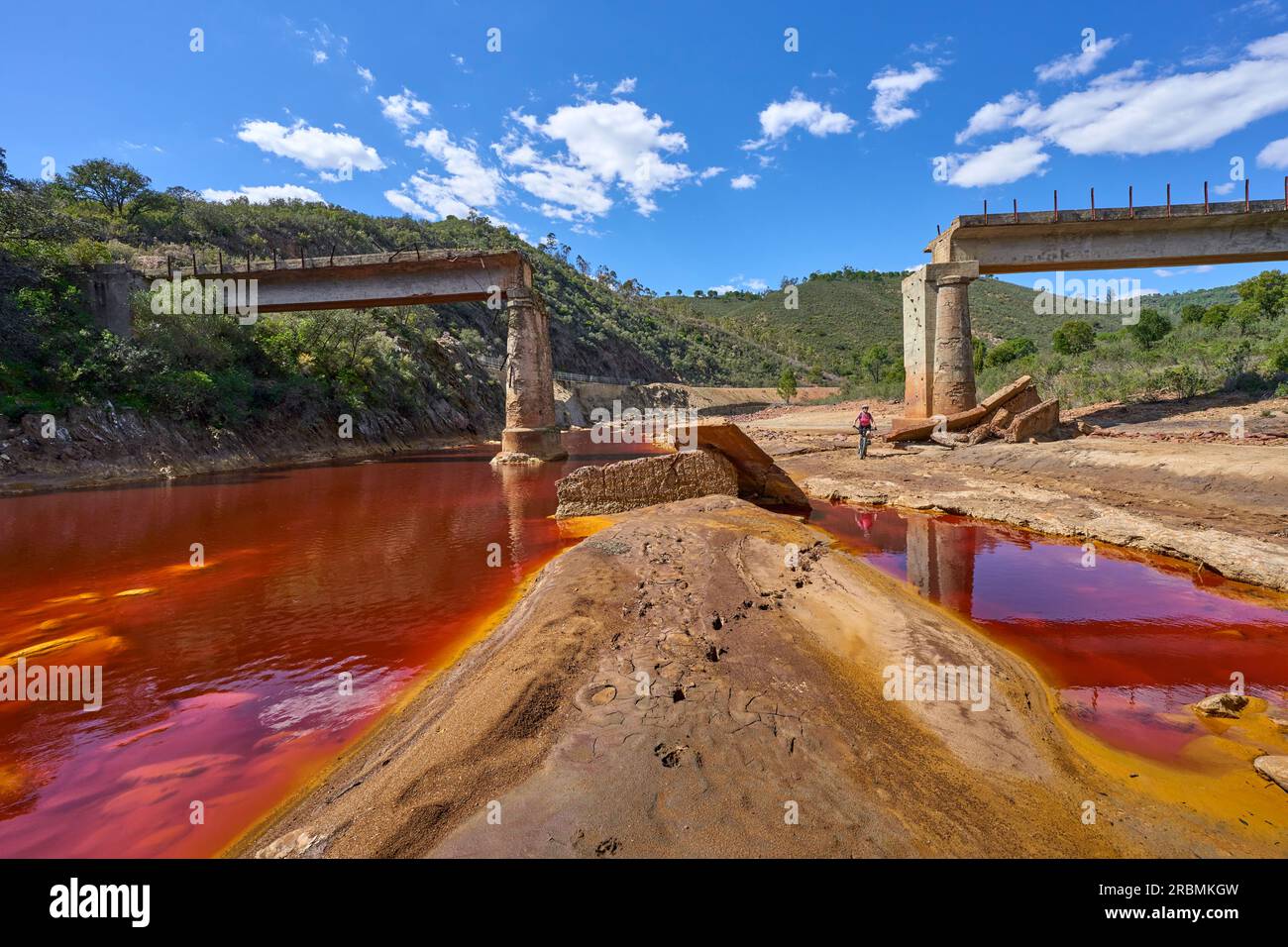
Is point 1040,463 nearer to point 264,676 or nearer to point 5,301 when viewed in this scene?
point 264,676

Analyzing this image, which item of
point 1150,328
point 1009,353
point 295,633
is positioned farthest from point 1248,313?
point 295,633

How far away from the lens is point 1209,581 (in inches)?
248

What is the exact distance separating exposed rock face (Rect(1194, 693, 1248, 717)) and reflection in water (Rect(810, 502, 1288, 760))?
10cm

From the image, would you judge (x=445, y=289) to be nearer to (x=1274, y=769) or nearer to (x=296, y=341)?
(x=296, y=341)

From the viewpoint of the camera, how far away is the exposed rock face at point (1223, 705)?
3611 mm

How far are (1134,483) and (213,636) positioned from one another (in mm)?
13592

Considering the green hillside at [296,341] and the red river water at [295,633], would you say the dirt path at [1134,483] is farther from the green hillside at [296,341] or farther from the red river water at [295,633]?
the green hillside at [296,341]

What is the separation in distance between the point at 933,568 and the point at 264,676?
708cm

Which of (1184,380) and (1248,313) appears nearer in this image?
(1184,380)

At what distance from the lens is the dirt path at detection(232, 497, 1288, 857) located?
220 cm

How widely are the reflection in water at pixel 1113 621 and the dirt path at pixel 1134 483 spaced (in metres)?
0.45

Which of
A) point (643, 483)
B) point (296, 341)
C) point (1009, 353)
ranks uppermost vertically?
point (1009, 353)

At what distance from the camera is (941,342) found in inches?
680
